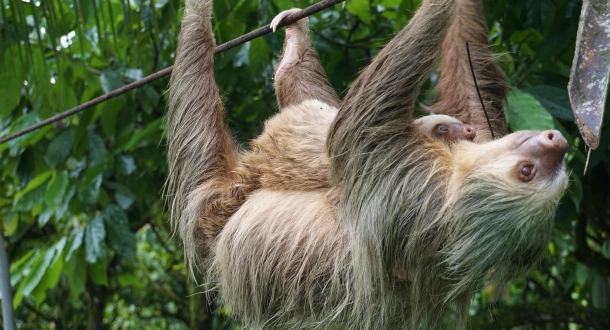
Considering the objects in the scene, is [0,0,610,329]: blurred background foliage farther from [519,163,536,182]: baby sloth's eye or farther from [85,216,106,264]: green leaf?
[519,163,536,182]: baby sloth's eye

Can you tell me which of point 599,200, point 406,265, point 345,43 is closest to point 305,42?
point 345,43

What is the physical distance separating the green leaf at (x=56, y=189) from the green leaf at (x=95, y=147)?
10.9 inches

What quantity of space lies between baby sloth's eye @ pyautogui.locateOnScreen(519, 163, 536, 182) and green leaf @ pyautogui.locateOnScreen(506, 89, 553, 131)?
0.79m

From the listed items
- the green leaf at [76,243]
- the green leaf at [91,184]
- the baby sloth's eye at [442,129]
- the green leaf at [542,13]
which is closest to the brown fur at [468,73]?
the green leaf at [542,13]

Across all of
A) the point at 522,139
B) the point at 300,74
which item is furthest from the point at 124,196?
the point at 522,139

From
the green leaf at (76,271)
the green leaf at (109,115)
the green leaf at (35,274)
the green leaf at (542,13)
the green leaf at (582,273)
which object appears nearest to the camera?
the green leaf at (542,13)

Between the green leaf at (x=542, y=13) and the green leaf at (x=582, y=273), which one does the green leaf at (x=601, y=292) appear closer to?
the green leaf at (x=582, y=273)

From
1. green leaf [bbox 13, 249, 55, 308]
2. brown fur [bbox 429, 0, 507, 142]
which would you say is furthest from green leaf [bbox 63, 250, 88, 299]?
brown fur [bbox 429, 0, 507, 142]

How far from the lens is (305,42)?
16.2 feet

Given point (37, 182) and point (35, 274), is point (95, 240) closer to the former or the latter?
point (35, 274)

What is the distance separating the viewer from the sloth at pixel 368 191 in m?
3.31

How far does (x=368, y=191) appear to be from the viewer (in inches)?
136

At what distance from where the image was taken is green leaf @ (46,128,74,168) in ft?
19.2

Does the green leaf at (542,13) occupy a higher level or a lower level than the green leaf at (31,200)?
higher
